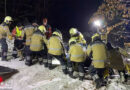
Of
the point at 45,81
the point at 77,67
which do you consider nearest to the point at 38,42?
the point at 45,81

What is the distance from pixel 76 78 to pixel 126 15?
303 inches

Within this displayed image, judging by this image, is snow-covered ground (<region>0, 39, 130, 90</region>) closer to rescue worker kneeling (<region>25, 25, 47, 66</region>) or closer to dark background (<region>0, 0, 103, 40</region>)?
rescue worker kneeling (<region>25, 25, 47, 66</region>)

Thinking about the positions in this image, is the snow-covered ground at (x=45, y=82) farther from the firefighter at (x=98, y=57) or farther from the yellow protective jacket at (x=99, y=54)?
the yellow protective jacket at (x=99, y=54)

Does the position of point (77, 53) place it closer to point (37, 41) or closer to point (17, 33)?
point (37, 41)

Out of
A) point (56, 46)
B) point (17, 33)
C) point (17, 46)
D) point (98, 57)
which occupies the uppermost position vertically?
point (17, 33)

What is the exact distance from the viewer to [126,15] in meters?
11.6

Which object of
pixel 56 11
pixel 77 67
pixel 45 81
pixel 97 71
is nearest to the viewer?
pixel 97 71

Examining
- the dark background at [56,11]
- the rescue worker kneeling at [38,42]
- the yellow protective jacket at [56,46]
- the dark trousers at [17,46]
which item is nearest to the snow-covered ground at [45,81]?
the rescue worker kneeling at [38,42]

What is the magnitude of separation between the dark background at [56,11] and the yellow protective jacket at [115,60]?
37.7 ft

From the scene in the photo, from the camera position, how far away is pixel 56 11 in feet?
92.7

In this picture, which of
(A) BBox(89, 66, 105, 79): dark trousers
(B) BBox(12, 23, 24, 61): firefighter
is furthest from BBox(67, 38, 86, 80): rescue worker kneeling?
(B) BBox(12, 23, 24, 61): firefighter

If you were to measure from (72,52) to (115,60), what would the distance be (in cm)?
163

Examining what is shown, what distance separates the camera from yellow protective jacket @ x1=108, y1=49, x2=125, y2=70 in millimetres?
5754

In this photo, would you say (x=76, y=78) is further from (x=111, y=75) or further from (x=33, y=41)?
(x=33, y=41)
